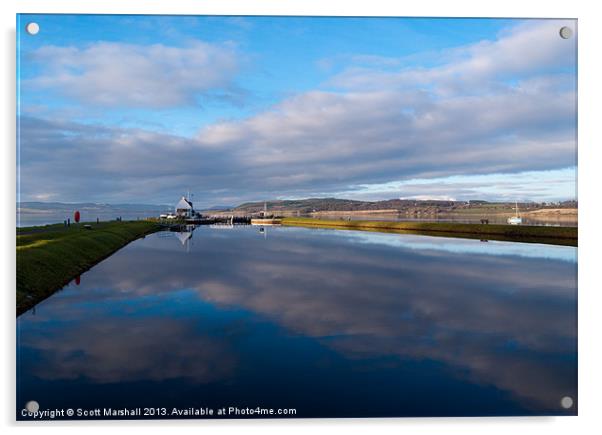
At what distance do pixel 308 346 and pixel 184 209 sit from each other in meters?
128

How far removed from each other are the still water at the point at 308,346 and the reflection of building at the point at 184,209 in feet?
369

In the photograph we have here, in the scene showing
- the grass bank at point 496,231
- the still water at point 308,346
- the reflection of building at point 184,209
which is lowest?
the still water at point 308,346

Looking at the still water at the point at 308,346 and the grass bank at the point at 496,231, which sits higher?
the grass bank at the point at 496,231

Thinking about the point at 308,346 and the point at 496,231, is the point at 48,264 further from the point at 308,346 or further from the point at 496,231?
the point at 496,231

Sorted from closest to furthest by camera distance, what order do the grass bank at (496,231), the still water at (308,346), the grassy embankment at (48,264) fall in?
1. the still water at (308,346)
2. the grassy embankment at (48,264)
3. the grass bank at (496,231)

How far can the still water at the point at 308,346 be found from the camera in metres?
7.96

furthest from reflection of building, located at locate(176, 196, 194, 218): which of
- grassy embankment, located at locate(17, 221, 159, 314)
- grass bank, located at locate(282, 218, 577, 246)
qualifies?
grassy embankment, located at locate(17, 221, 159, 314)

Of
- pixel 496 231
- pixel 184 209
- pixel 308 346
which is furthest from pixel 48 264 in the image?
pixel 184 209

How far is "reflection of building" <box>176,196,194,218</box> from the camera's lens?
Answer: 12950 centimetres

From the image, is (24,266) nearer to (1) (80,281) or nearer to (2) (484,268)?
(1) (80,281)

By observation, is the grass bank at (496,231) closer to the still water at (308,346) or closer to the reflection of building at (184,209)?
the still water at (308,346)

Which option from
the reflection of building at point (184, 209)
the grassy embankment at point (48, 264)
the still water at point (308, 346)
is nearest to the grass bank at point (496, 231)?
the still water at point (308, 346)

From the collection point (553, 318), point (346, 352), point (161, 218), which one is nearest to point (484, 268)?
point (553, 318)

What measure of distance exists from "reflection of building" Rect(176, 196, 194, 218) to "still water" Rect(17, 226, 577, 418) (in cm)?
11250
